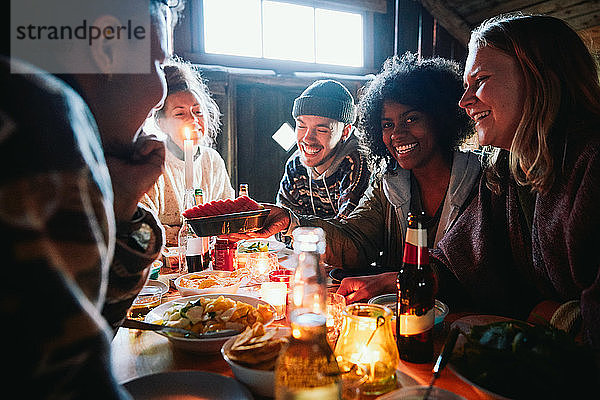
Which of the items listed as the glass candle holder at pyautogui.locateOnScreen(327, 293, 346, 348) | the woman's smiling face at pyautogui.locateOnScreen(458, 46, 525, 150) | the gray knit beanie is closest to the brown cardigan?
the woman's smiling face at pyautogui.locateOnScreen(458, 46, 525, 150)

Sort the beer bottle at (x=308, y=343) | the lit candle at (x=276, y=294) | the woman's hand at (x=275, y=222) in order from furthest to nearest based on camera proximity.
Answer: the woman's hand at (x=275, y=222)
the lit candle at (x=276, y=294)
the beer bottle at (x=308, y=343)

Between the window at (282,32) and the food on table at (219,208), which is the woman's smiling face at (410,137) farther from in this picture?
the window at (282,32)

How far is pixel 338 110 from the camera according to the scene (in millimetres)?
3271

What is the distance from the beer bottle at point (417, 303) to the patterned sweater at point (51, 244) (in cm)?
67

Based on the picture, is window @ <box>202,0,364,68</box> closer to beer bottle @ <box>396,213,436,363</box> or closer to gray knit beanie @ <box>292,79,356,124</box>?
gray knit beanie @ <box>292,79,356,124</box>

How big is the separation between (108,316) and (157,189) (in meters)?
2.19

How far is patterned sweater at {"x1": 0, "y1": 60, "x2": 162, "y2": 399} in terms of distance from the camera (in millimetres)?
403

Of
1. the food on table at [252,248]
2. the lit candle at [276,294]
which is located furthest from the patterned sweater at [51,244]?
the food on table at [252,248]

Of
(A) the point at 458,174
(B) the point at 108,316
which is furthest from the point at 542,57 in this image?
(B) the point at 108,316

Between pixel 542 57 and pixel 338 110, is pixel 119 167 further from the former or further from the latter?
pixel 338 110

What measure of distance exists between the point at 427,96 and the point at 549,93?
0.74 meters

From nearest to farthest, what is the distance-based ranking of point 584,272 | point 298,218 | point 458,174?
point 584,272 < point 458,174 < point 298,218

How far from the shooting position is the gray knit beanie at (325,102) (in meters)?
3.21

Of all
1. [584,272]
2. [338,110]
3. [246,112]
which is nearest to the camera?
[584,272]
